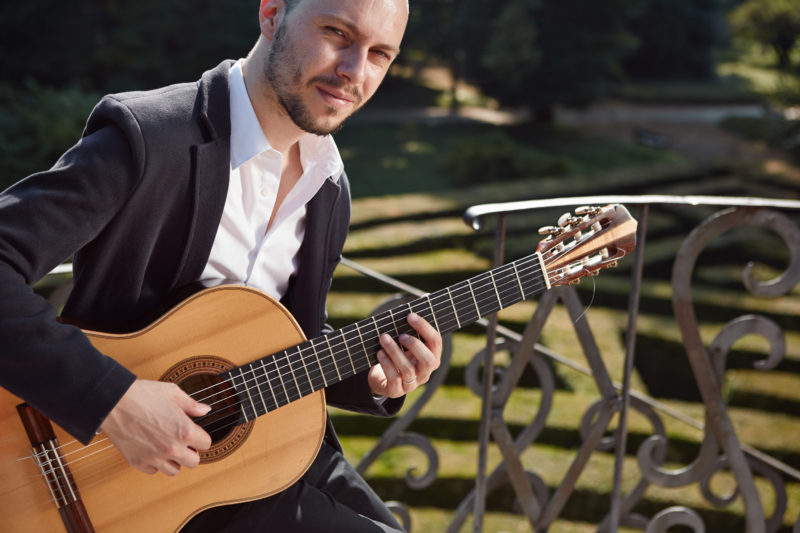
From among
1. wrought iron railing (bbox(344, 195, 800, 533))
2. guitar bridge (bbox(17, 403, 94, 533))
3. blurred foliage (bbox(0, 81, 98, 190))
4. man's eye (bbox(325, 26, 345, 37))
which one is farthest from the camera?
blurred foliage (bbox(0, 81, 98, 190))

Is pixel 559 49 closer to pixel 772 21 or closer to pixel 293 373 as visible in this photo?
pixel 772 21

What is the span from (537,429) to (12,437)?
1.59 m

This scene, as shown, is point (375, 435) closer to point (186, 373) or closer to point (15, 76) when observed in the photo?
point (186, 373)

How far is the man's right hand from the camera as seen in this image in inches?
58.4

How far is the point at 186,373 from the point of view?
1.63 meters

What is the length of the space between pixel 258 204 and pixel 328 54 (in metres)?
0.39

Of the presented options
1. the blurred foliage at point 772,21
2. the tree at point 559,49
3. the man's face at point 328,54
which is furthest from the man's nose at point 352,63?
the blurred foliage at point 772,21

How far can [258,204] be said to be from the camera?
1.77 m

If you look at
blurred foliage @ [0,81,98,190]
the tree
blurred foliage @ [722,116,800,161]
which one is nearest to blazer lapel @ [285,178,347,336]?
blurred foliage @ [0,81,98,190]

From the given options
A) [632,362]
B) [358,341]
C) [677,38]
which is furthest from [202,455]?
[677,38]

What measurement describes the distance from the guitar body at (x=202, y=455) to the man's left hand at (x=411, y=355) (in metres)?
0.18

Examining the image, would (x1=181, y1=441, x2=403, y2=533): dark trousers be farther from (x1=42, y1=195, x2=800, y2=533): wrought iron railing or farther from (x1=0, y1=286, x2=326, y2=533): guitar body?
(x1=42, y1=195, x2=800, y2=533): wrought iron railing

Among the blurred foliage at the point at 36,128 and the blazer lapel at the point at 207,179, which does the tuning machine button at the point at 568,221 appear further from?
the blurred foliage at the point at 36,128

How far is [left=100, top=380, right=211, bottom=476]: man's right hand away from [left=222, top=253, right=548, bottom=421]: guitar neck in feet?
0.50
